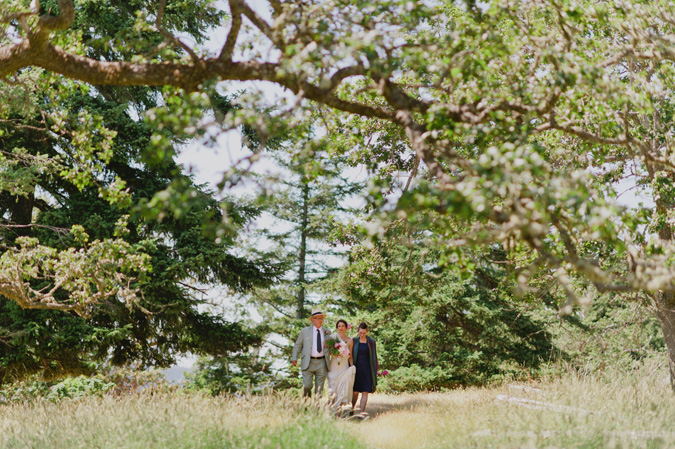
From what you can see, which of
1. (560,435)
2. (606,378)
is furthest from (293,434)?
(606,378)

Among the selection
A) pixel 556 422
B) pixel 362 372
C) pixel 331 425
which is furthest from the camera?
pixel 362 372

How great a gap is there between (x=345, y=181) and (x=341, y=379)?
16698 millimetres

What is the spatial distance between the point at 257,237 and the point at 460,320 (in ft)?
35.6

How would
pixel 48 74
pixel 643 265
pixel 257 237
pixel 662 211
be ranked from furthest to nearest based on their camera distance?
pixel 257 237, pixel 662 211, pixel 48 74, pixel 643 265

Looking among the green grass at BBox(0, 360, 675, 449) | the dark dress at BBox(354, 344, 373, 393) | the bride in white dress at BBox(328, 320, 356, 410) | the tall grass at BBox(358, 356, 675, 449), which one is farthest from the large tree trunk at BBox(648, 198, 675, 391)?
the bride in white dress at BBox(328, 320, 356, 410)

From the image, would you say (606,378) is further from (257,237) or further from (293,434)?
(257,237)

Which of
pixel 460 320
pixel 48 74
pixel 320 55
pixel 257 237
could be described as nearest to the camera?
pixel 320 55

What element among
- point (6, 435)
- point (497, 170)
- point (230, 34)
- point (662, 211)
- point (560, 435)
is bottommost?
point (6, 435)

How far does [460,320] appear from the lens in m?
20.2

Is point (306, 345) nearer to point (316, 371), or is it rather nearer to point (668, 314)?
point (316, 371)

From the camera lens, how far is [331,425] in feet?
24.1

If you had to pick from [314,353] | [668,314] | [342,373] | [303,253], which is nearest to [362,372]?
[342,373]

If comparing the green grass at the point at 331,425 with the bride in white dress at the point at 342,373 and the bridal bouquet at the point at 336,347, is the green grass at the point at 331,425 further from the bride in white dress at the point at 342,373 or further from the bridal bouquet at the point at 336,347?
the bridal bouquet at the point at 336,347

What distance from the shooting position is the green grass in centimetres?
632
